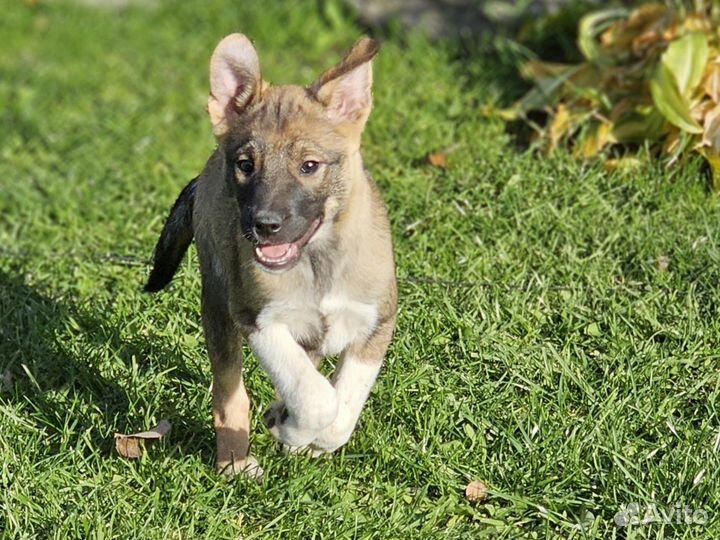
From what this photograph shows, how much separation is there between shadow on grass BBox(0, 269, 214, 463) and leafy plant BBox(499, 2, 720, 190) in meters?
2.45

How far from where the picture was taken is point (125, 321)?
5164mm

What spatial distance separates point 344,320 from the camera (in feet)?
13.2

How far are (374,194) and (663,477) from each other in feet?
4.35

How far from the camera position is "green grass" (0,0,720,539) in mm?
4145

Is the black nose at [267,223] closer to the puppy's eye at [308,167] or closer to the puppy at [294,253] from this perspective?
the puppy at [294,253]

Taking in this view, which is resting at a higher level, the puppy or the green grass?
the puppy

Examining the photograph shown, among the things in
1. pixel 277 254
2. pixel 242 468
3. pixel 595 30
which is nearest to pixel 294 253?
pixel 277 254

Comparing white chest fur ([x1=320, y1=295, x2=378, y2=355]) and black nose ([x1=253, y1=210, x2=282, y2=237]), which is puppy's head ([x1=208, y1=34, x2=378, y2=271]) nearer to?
black nose ([x1=253, y1=210, x2=282, y2=237])

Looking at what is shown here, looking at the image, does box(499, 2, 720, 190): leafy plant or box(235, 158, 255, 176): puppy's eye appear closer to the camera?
box(235, 158, 255, 176): puppy's eye

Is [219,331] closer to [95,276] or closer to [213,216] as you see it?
[213,216]

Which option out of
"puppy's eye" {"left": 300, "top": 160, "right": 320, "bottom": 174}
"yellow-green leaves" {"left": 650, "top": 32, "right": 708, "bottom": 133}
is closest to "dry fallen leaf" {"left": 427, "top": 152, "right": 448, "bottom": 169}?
"yellow-green leaves" {"left": 650, "top": 32, "right": 708, "bottom": 133}

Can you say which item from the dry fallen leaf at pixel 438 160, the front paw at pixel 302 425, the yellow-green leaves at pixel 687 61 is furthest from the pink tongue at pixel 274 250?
the yellow-green leaves at pixel 687 61

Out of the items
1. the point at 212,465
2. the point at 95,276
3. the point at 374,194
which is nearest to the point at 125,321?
the point at 95,276

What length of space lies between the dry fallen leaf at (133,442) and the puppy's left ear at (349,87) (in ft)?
4.18
